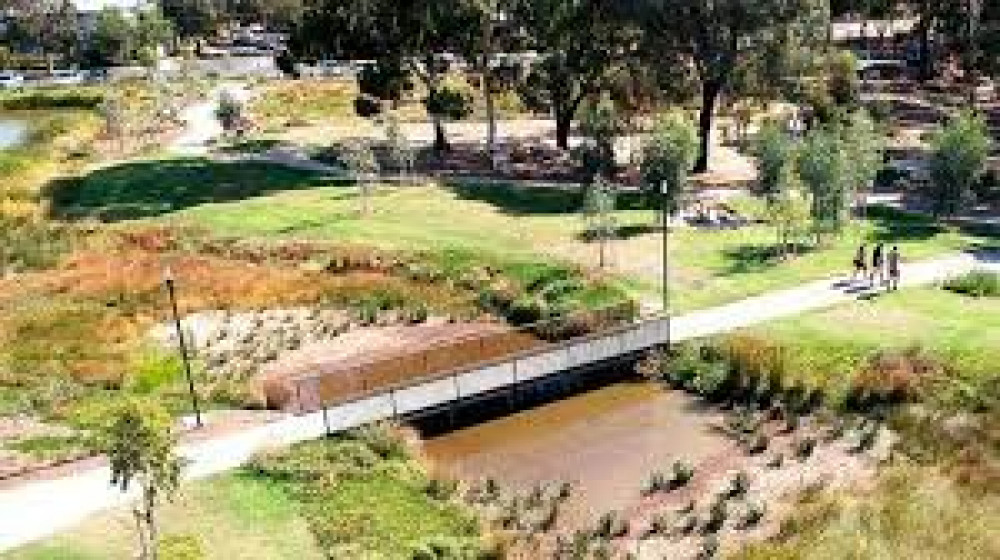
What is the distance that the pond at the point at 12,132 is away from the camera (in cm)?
10218

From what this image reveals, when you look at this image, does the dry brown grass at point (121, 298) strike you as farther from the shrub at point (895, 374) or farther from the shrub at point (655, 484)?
the shrub at point (895, 374)

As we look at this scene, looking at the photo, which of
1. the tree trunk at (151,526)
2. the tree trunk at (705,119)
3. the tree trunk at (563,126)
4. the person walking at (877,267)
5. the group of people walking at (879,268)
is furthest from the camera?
the tree trunk at (563,126)

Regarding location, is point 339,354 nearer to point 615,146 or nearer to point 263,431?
point 263,431

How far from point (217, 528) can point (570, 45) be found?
46.8m

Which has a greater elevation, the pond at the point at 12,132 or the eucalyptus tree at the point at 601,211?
the pond at the point at 12,132

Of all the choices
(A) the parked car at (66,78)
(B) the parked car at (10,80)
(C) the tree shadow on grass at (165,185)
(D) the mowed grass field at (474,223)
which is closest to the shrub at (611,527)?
(D) the mowed grass field at (474,223)

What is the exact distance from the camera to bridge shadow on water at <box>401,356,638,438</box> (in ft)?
145

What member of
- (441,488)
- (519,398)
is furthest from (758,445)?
(441,488)

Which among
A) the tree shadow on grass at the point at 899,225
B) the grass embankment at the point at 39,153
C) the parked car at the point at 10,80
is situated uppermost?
the parked car at the point at 10,80

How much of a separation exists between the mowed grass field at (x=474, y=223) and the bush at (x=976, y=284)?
4.38 m

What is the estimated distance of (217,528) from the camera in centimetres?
3506

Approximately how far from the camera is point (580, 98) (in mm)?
78938

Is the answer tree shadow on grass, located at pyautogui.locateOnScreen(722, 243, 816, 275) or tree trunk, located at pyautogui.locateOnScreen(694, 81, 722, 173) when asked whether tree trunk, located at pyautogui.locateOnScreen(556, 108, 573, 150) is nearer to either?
tree trunk, located at pyautogui.locateOnScreen(694, 81, 722, 173)

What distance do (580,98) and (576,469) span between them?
4169cm
